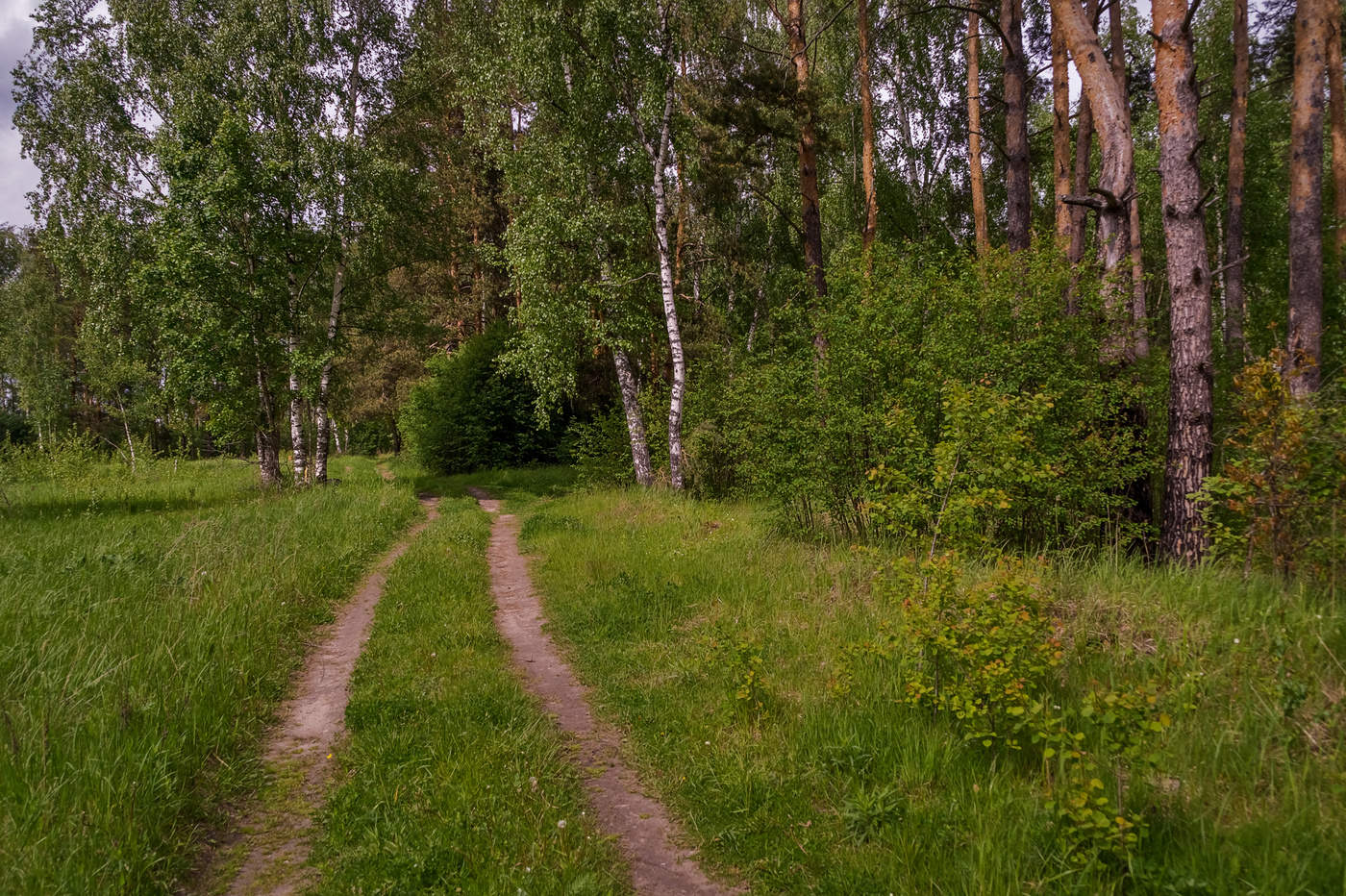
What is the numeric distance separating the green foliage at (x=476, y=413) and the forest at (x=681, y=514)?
3.10 metres

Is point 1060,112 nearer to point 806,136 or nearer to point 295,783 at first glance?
point 806,136

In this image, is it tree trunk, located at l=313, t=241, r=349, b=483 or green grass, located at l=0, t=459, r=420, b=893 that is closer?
green grass, located at l=0, t=459, r=420, b=893

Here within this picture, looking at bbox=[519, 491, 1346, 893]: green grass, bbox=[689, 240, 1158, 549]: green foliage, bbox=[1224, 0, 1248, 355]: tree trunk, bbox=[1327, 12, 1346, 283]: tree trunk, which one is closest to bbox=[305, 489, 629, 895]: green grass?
bbox=[519, 491, 1346, 893]: green grass

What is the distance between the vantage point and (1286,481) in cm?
525

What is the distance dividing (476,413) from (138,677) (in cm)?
2028

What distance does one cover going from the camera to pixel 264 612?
661 cm

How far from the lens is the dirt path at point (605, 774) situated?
3.39m

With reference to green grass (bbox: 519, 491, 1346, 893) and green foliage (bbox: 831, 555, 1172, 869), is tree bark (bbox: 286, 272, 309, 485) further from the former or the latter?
green foliage (bbox: 831, 555, 1172, 869)

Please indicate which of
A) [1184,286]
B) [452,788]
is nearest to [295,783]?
[452,788]

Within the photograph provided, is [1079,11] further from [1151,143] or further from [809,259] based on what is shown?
[1151,143]

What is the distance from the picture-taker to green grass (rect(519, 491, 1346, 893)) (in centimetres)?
296

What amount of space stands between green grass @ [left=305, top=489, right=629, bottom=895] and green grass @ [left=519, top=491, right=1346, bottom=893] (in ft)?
2.45

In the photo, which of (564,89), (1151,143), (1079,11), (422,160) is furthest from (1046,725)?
(1151,143)

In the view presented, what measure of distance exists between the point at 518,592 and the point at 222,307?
491 inches
